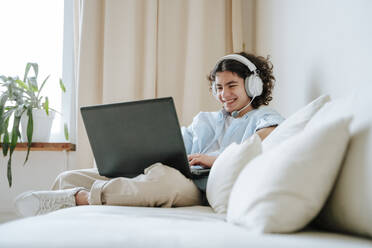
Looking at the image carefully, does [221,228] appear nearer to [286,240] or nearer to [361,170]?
[286,240]

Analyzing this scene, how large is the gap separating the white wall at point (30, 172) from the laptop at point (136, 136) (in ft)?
4.09

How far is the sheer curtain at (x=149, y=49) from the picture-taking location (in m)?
2.74

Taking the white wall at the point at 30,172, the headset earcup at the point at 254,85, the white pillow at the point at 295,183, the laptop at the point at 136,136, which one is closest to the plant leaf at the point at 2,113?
the white wall at the point at 30,172

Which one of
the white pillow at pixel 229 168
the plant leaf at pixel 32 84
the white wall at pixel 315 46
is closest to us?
the white pillow at pixel 229 168

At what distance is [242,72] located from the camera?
2062 millimetres

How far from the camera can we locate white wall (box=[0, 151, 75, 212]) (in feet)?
8.94

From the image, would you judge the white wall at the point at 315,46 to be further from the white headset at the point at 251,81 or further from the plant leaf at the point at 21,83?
the plant leaf at the point at 21,83

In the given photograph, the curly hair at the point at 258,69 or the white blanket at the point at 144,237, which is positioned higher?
the curly hair at the point at 258,69

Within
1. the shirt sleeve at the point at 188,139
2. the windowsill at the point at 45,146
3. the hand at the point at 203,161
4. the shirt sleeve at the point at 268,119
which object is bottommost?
the hand at the point at 203,161

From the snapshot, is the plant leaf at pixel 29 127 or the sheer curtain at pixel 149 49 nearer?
the plant leaf at pixel 29 127

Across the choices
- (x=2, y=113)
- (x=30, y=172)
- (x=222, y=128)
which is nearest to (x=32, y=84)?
(x=2, y=113)

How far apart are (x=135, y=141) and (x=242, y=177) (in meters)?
0.63

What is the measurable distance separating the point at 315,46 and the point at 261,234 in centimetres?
121

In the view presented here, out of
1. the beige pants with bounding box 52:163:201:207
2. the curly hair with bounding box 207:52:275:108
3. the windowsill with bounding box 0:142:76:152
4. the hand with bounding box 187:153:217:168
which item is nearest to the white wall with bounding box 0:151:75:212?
the windowsill with bounding box 0:142:76:152
